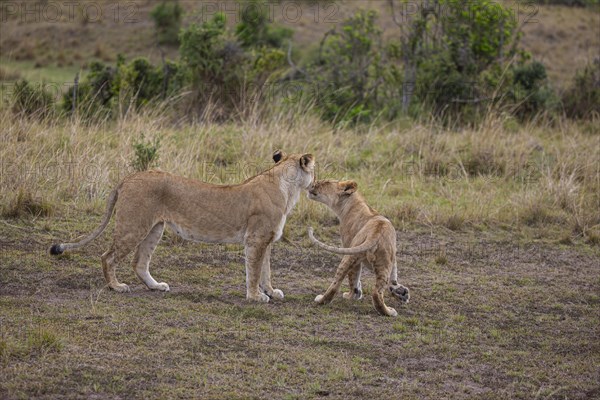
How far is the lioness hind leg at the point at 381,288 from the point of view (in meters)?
6.66

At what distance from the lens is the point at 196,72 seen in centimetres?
1416

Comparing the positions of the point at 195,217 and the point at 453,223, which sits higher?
the point at 195,217

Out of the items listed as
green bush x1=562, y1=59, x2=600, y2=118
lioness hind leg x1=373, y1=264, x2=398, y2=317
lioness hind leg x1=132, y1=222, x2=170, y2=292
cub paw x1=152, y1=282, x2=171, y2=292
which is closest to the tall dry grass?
lioness hind leg x1=132, y1=222, x2=170, y2=292

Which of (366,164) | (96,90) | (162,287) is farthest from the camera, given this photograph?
(96,90)

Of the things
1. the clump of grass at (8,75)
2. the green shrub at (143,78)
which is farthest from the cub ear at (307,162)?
the clump of grass at (8,75)

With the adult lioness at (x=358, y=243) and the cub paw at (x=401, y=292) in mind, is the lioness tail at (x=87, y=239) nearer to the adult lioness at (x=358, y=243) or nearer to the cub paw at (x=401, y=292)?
the adult lioness at (x=358, y=243)

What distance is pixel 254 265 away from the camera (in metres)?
6.71

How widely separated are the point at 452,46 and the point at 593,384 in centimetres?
1102

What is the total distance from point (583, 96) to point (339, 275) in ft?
37.2

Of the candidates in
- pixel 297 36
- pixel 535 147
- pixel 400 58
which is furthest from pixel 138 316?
pixel 297 36

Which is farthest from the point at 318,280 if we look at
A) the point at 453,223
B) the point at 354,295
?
the point at 453,223

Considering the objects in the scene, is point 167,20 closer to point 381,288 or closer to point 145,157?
point 145,157

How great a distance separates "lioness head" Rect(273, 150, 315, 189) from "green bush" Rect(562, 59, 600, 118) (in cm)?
1028

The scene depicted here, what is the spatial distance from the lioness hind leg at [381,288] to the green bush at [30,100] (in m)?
6.46
